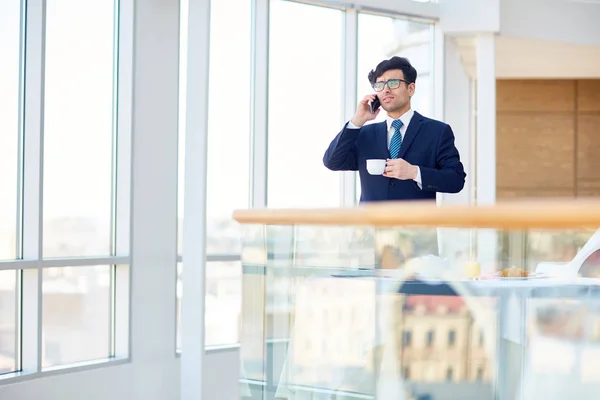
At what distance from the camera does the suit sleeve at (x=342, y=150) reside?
11.7ft

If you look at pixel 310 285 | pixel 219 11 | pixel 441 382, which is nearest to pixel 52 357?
pixel 219 11

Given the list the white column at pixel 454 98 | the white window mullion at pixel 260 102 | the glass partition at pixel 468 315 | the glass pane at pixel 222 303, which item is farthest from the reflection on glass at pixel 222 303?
the glass partition at pixel 468 315

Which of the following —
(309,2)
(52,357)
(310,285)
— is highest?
(309,2)

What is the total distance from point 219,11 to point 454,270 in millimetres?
3818

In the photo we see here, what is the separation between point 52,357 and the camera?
4.55 metres

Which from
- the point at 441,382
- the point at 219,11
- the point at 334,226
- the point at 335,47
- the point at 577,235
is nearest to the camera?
the point at 577,235

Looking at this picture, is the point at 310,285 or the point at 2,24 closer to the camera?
the point at 310,285

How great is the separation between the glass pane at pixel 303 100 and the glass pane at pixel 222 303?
1.85 ft

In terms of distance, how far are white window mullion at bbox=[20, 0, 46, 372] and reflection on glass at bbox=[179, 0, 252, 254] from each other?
47.2 inches

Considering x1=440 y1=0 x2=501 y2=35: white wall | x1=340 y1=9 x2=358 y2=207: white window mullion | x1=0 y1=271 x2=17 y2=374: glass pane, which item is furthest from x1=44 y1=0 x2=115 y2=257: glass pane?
x1=440 y1=0 x2=501 y2=35: white wall

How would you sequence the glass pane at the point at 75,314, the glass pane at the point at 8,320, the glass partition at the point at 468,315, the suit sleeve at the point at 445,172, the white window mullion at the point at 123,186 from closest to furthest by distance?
the glass partition at the point at 468,315 < the suit sleeve at the point at 445,172 < the glass pane at the point at 8,320 < the glass pane at the point at 75,314 < the white window mullion at the point at 123,186

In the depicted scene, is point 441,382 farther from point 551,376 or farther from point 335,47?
point 335,47

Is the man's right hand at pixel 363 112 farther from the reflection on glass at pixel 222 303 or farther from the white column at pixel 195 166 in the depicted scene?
the reflection on glass at pixel 222 303

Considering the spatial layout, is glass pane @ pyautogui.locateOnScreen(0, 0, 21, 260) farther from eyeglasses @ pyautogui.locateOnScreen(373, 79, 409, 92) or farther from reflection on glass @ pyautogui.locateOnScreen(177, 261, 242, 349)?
eyeglasses @ pyautogui.locateOnScreen(373, 79, 409, 92)
